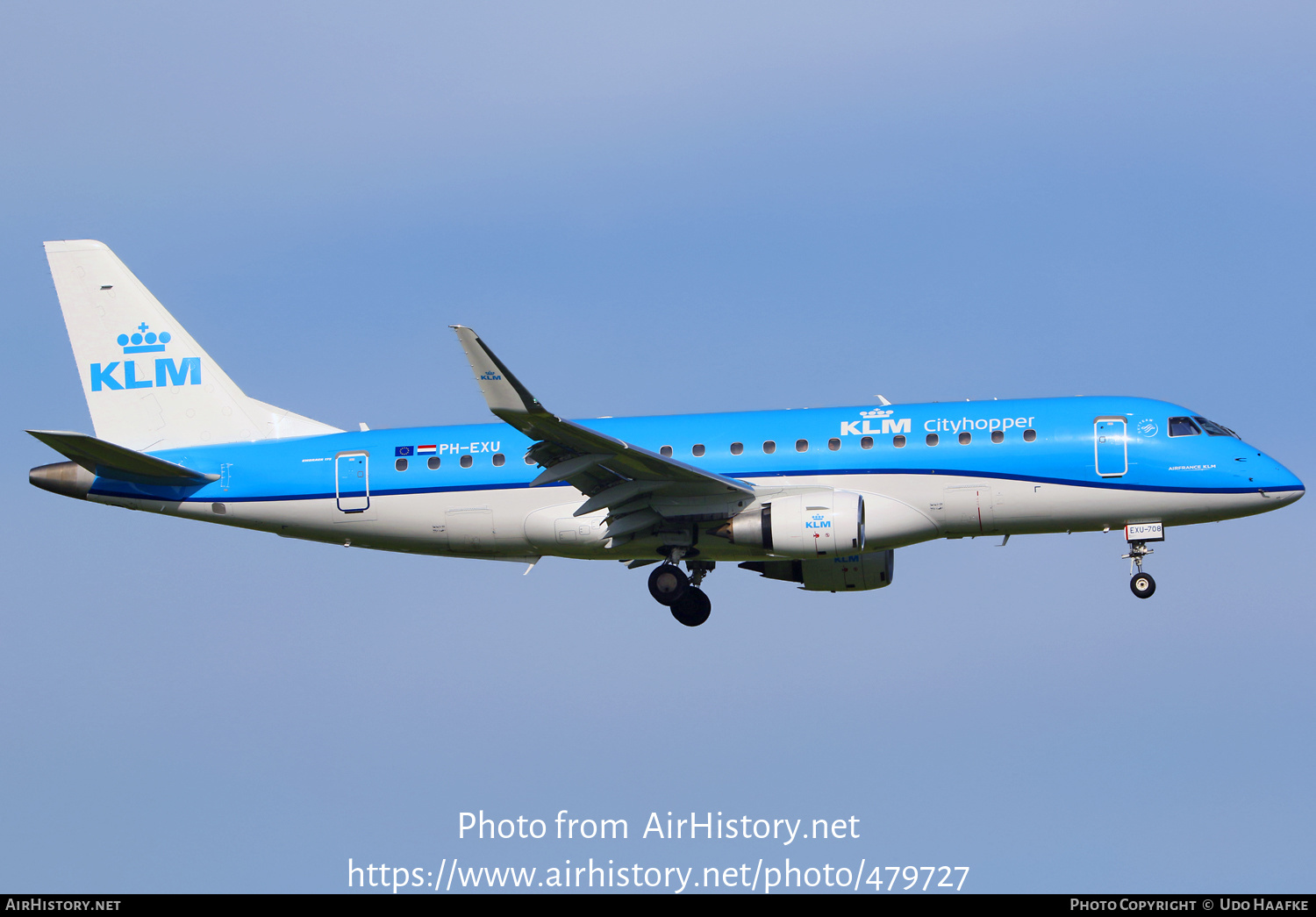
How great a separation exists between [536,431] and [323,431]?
9.02 m

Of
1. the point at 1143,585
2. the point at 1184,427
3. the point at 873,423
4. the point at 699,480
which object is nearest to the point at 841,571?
the point at 873,423

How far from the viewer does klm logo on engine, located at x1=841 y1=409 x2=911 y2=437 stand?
34.1 m

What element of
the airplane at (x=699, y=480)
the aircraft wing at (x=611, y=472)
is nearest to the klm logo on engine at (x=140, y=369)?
the airplane at (x=699, y=480)

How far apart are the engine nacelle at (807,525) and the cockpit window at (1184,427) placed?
758 cm

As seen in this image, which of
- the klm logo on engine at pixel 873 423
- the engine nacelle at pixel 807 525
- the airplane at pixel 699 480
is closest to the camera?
the engine nacelle at pixel 807 525

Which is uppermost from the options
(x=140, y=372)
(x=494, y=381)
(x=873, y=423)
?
(x=140, y=372)

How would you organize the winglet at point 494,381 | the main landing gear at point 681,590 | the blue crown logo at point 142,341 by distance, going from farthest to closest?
the blue crown logo at point 142,341 → the main landing gear at point 681,590 → the winglet at point 494,381

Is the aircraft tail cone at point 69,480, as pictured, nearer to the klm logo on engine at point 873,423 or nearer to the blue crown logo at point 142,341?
the blue crown logo at point 142,341

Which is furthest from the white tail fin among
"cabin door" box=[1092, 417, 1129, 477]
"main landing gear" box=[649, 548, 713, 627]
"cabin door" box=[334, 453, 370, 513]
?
"cabin door" box=[1092, 417, 1129, 477]

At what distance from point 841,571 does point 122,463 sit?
59.1 ft

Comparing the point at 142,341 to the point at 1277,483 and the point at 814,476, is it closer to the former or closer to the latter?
the point at 814,476

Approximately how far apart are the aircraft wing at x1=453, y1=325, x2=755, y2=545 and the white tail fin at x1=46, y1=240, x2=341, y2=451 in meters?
8.44

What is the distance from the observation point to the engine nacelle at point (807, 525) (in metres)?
32.5

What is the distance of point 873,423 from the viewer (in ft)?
112
